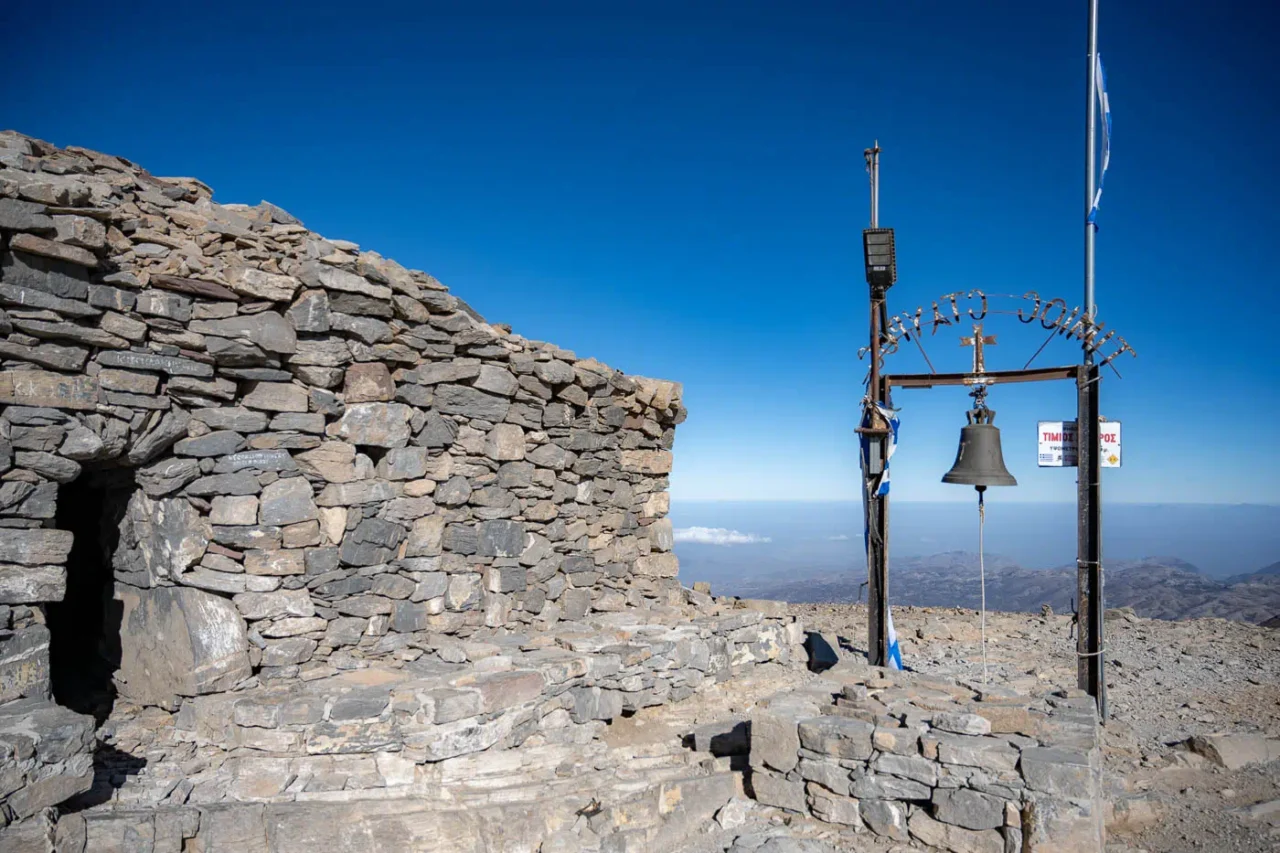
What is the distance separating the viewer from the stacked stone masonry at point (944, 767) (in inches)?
184

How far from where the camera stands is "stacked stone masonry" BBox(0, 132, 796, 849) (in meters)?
5.07

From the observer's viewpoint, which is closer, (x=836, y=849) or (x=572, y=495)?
(x=836, y=849)

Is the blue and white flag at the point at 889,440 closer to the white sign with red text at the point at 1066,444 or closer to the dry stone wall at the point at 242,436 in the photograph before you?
the white sign with red text at the point at 1066,444

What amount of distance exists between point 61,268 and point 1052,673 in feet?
35.5

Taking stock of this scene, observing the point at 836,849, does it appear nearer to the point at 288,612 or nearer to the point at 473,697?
the point at 473,697

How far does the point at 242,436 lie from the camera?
242 inches

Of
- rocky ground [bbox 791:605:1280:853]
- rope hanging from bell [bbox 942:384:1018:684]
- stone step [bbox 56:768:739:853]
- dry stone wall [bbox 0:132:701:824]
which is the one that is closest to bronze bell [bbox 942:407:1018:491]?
rope hanging from bell [bbox 942:384:1018:684]

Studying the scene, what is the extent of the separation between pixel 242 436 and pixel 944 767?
5939mm

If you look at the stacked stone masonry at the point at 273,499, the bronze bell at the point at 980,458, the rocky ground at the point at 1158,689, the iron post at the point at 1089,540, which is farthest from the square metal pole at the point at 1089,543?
the stacked stone masonry at the point at 273,499

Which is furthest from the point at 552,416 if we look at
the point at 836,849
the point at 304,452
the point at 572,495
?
the point at 836,849

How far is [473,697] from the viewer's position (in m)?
5.62

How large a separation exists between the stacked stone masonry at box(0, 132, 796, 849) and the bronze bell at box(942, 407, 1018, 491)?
3100 millimetres

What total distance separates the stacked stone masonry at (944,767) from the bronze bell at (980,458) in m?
1.88

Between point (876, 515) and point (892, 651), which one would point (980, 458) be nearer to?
point (876, 515)
